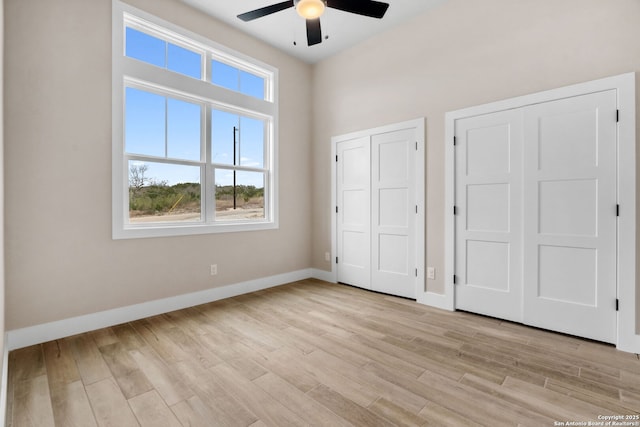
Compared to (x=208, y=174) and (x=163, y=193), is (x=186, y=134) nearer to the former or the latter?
(x=208, y=174)

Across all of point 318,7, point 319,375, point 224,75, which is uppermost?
point 224,75

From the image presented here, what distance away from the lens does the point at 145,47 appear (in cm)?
317

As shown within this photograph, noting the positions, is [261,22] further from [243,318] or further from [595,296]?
[595,296]

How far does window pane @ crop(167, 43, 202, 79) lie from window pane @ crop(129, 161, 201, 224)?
3.60 ft

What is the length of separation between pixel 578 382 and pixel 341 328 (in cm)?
172

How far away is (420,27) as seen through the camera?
3520mm

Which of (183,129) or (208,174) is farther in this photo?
(208,174)

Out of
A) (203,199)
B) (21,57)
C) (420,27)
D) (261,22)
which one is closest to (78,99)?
(21,57)

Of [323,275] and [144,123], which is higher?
[144,123]

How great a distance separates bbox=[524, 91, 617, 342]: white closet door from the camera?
8.02 feet

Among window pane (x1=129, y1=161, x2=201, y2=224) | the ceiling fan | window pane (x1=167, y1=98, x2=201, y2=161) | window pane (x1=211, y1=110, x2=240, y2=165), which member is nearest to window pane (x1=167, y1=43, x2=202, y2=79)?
window pane (x1=167, y1=98, x2=201, y2=161)

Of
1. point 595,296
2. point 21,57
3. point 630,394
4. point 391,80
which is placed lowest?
point 630,394

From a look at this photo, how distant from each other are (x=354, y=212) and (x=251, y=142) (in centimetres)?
174

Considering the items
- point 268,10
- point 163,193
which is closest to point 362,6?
point 268,10
